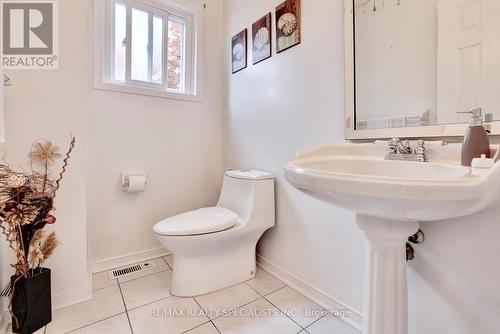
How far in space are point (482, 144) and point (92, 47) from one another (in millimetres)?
2055

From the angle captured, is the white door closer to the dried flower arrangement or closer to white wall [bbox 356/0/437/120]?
white wall [bbox 356/0/437/120]

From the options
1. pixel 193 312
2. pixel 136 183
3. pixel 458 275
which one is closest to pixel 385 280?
pixel 458 275

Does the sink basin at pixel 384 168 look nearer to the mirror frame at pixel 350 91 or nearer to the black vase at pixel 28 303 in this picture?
the mirror frame at pixel 350 91

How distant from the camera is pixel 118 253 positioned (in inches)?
70.5

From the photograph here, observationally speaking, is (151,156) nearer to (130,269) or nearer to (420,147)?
(130,269)

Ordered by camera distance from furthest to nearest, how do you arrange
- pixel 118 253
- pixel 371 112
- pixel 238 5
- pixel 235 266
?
pixel 238 5 < pixel 118 253 < pixel 235 266 < pixel 371 112

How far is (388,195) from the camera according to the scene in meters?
0.50

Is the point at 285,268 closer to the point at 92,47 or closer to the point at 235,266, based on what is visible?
the point at 235,266

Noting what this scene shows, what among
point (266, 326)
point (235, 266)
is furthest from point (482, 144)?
point (235, 266)

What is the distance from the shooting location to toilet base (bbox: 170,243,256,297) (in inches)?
55.7

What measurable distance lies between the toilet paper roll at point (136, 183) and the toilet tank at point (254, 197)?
2.05 ft

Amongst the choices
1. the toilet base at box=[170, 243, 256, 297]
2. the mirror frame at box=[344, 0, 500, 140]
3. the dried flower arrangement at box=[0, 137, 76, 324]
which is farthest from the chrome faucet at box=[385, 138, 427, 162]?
the dried flower arrangement at box=[0, 137, 76, 324]

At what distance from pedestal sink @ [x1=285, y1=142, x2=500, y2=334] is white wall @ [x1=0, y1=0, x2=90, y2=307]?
3.83ft

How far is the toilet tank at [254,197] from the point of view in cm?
154
